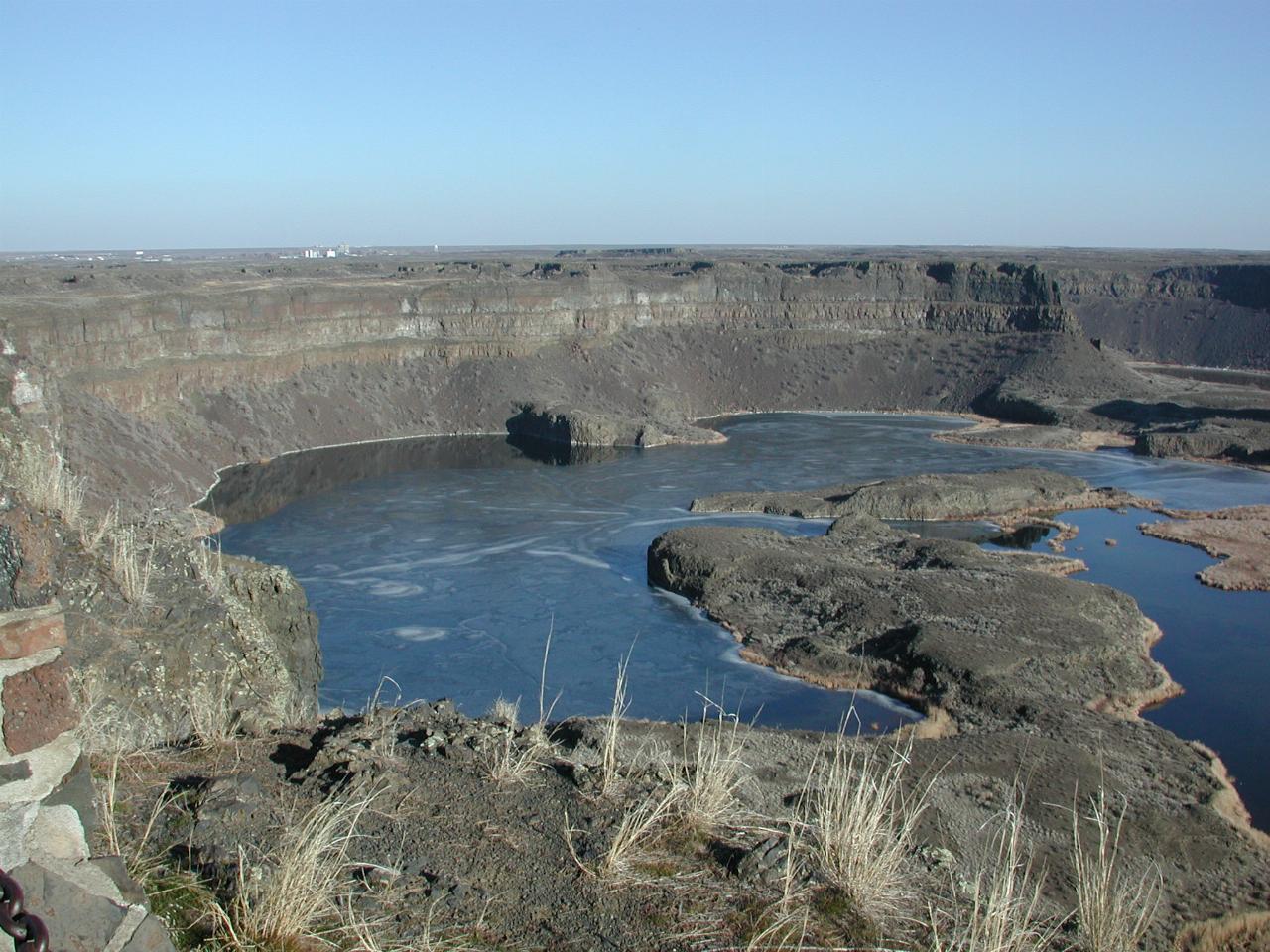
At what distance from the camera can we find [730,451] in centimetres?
5594

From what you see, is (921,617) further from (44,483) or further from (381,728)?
(44,483)

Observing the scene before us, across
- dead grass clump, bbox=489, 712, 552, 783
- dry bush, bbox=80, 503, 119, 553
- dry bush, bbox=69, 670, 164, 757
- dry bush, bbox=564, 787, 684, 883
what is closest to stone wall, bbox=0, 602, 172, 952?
dry bush, bbox=564, 787, 684, 883

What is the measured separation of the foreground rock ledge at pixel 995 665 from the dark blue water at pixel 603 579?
0.98 meters

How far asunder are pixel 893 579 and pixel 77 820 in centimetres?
2608

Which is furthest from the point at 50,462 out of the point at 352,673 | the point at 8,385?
the point at 352,673

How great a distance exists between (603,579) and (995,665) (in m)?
12.9

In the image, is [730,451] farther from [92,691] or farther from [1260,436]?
[92,691]

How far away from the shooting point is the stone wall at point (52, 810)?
4.41 meters

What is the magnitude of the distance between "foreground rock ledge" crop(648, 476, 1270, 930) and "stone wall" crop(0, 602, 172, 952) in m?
10.9

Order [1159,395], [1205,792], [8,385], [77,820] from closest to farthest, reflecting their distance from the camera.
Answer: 1. [77,820]
2. [8,385]
3. [1205,792]
4. [1159,395]

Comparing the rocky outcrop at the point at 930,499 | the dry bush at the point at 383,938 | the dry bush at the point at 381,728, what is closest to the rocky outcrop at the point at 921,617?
the rocky outcrop at the point at 930,499

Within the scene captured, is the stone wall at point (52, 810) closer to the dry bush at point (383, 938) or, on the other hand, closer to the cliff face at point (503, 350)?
the dry bush at point (383, 938)

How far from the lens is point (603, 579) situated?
32.7 metres

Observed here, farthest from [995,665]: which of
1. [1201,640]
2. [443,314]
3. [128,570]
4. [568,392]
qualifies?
[443,314]
